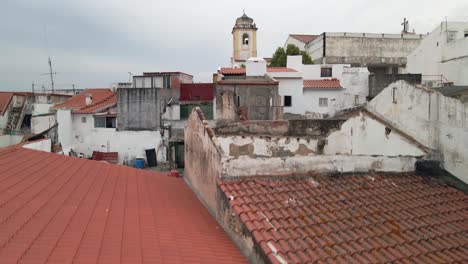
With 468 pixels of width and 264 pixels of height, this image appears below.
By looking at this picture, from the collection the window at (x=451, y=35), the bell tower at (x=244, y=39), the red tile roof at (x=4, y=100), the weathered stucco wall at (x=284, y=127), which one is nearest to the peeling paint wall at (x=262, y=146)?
the weathered stucco wall at (x=284, y=127)

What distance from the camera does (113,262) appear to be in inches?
197

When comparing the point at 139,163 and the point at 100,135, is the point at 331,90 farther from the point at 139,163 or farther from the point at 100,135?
the point at 100,135

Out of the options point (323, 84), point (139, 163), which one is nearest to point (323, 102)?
point (323, 84)

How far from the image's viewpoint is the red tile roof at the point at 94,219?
5180 millimetres

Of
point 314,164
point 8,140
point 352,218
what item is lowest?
point 352,218

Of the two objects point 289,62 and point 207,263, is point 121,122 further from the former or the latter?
point 207,263

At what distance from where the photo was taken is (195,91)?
3384 centimetres

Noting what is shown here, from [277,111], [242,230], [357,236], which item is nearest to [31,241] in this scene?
[242,230]

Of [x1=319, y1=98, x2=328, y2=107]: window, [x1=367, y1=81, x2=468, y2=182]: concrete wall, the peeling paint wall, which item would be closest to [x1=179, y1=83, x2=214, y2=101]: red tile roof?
[x1=319, y1=98, x2=328, y2=107]: window

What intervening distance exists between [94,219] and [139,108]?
24.5 metres

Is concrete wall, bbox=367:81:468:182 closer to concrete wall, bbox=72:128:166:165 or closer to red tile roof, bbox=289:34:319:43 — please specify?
concrete wall, bbox=72:128:166:165

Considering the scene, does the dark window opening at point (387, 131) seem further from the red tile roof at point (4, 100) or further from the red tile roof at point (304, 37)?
the red tile roof at point (304, 37)

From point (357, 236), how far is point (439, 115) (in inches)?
209

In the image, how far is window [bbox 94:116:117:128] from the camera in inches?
1227
